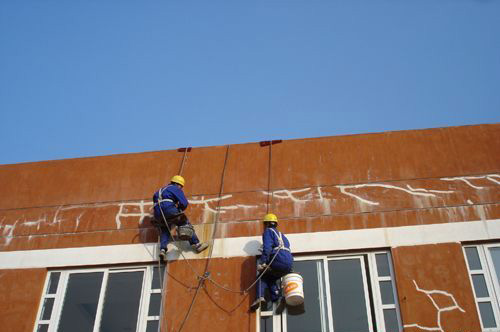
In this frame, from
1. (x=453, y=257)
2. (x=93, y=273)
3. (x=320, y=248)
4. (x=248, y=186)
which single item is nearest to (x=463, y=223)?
(x=453, y=257)

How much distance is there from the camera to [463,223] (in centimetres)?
977

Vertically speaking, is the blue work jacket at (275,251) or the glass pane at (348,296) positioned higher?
the blue work jacket at (275,251)

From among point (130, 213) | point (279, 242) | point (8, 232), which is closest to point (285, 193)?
point (279, 242)

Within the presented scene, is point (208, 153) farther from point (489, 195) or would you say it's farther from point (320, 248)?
point (489, 195)

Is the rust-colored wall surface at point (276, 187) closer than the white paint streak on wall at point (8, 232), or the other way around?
the rust-colored wall surface at point (276, 187)

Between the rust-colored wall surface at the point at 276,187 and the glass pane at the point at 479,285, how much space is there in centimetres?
97

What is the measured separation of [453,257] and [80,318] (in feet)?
18.6

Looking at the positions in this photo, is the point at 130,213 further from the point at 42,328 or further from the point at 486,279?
the point at 486,279

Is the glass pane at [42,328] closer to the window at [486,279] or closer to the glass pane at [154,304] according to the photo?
the glass pane at [154,304]

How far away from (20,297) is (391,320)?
571 centimetres

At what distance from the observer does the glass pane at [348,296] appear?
902cm

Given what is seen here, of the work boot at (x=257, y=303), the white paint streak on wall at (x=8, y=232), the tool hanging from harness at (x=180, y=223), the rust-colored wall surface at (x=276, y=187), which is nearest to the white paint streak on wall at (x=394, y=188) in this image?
the rust-colored wall surface at (x=276, y=187)

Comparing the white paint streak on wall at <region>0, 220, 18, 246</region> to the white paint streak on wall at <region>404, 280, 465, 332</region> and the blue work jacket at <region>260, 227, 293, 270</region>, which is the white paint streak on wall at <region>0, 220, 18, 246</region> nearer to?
the blue work jacket at <region>260, 227, 293, 270</region>

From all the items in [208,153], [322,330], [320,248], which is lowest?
[322,330]
